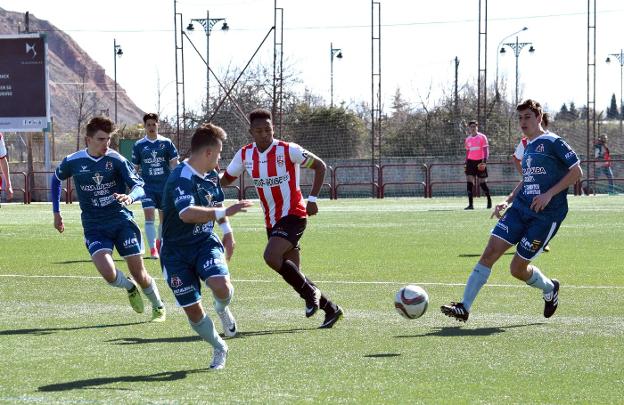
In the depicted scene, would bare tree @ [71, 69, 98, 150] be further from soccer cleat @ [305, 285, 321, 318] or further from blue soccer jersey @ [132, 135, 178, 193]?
soccer cleat @ [305, 285, 321, 318]

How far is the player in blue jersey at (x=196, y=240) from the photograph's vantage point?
732 centimetres

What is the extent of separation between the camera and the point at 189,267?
7.56m

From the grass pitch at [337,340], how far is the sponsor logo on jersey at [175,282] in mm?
530

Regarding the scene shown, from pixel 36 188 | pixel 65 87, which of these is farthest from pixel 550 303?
pixel 65 87

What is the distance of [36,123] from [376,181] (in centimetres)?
1307

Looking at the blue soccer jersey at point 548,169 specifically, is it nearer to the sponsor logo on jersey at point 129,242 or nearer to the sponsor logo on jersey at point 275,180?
the sponsor logo on jersey at point 275,180

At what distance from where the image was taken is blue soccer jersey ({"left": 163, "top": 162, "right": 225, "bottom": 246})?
727cm

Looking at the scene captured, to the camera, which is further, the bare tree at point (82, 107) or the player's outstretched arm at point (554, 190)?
the bare tree at point (82, 107)

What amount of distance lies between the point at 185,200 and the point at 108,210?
3063 mm

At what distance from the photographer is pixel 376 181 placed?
140ft

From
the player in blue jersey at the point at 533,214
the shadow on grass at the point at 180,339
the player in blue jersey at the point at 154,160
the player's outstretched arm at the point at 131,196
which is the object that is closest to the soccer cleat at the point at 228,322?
the shadow on grass at the point at 180,339

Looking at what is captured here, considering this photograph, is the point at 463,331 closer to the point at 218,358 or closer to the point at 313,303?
the point at 313,303

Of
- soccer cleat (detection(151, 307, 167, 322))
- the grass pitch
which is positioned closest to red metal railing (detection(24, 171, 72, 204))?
the grass pitch

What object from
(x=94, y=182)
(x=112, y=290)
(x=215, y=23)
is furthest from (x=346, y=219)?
(x=215, y=23)
